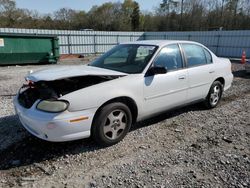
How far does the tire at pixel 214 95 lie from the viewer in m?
5.32

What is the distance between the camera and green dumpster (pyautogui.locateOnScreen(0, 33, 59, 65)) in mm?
13133

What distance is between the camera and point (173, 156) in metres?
3.38

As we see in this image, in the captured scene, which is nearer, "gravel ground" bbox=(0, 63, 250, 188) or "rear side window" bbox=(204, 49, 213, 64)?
"gravel ground" bbox=(0, 63, 250, 188)

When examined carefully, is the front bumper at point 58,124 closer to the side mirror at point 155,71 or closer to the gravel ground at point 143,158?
the gravel ground at point 143,158

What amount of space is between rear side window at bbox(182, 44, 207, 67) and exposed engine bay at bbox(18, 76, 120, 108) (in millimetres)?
1854

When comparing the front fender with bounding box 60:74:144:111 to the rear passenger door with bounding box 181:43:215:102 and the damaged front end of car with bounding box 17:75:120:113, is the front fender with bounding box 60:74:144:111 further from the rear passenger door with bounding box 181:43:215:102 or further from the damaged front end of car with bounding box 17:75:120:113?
the rear passenger door with bounding box 181:43:215:102

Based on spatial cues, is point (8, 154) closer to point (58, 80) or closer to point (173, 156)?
point (58, 80)

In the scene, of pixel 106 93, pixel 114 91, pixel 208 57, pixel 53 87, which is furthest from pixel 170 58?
pixel 53 87

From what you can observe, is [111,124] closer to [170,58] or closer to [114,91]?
[114,91]

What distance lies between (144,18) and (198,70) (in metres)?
47.7

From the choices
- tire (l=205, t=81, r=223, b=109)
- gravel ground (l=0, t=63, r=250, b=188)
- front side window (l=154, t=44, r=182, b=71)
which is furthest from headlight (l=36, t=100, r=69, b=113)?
tire (l=205, t=81, r=223, b=109)

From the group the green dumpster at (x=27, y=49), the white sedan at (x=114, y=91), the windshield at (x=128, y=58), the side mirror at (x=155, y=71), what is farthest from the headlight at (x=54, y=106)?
the green dumpster at (x=27, y=49)

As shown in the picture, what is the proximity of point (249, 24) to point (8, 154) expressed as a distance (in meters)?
36.5

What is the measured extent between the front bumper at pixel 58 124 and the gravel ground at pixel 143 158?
0.38 metres
